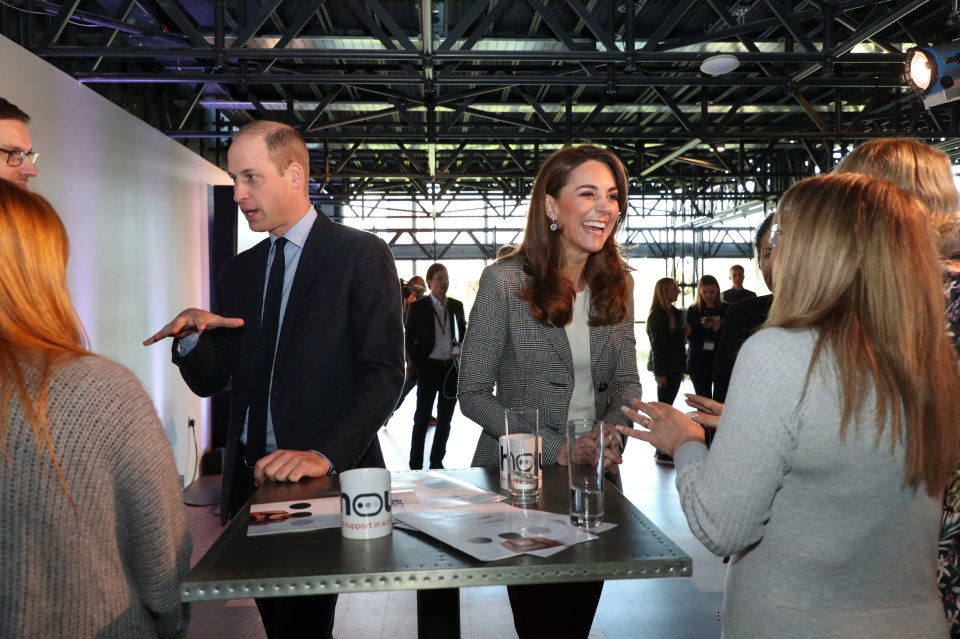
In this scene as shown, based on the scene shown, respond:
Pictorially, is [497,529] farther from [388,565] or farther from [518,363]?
[518,363]

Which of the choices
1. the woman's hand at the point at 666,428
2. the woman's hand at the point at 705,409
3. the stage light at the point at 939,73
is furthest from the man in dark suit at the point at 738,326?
the woman's hand at the point at 666,428

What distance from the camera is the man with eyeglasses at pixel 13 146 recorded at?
2254 mm

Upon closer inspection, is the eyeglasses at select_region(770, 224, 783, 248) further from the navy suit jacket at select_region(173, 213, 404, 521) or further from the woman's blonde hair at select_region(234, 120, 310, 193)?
the woman's blonde hair at select_region(234, 120, 310, 193)

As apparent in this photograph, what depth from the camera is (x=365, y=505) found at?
1279 mm

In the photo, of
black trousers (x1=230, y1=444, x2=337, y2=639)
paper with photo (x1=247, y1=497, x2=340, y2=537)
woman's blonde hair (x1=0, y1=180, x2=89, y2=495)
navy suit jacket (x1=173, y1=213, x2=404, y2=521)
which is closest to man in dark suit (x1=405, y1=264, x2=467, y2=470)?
navy suit jacket (x1=173, y1=213, x2=404, y2=521)

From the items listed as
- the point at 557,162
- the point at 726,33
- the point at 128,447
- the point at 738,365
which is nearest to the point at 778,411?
the point at 738,365

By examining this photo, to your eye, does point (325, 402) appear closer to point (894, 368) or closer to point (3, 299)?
point (3, 299)

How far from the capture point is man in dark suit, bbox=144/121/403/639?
6.24 ft

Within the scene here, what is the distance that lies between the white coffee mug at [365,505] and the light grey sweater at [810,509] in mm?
499

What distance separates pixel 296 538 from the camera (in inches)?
50.7

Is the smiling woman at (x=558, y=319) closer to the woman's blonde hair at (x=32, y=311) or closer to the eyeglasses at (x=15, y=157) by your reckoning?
the woman's blonde hair at (x=32, y=311)

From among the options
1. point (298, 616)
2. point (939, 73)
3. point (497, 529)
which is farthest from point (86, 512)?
point (939, 73)

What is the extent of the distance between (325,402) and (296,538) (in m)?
0.67

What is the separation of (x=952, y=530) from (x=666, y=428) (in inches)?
23.3
